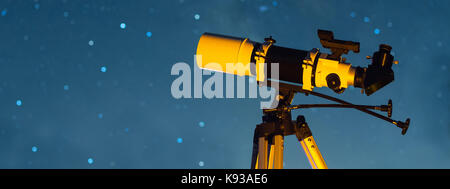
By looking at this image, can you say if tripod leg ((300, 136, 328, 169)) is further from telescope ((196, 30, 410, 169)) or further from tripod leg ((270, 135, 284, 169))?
tripod leg ((270, 135, 284, 169))

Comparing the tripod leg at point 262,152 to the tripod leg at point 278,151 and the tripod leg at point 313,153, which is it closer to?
the tripod leg at point 278,151

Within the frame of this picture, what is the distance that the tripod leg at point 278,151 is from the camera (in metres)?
2.20

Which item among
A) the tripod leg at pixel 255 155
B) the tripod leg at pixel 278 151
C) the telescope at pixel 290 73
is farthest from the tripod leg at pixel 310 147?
the tripod leg at pixel 255 155

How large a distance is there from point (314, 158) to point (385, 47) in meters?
0.70

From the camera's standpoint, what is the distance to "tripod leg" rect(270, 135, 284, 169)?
2.20 meters

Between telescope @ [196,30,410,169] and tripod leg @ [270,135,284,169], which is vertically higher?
telescope @ [196,30,410,169]

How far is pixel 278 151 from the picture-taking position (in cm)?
220

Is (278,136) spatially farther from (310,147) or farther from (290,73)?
(290,73)

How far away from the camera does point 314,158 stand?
231 centimetres

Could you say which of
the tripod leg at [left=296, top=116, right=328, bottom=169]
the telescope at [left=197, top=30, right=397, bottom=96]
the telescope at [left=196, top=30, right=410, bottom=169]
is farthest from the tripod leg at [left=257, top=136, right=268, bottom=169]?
the telescope at [left=197, top=30, right=397, bottom=96]

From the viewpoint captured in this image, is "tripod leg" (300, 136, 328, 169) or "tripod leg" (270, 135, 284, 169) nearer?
"tripod leg" (270, 135, 284, 169)

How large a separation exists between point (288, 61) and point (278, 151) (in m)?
0.50

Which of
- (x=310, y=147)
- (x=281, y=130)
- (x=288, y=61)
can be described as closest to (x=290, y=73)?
(x=288, y=61)
